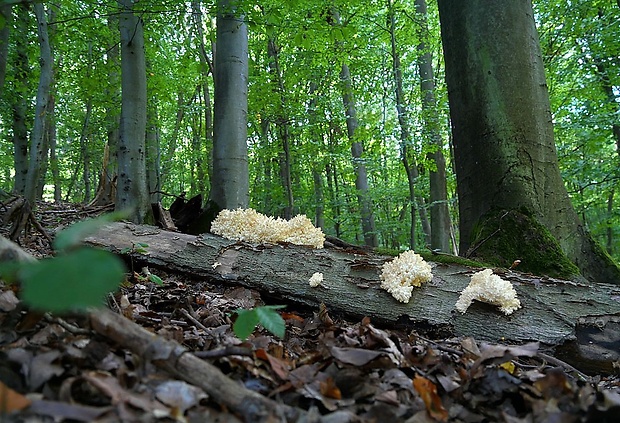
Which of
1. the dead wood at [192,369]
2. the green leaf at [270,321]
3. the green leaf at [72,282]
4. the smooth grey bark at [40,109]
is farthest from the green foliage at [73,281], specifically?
the smooth grey bark at [40,109]

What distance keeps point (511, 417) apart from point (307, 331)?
1508 millimetres

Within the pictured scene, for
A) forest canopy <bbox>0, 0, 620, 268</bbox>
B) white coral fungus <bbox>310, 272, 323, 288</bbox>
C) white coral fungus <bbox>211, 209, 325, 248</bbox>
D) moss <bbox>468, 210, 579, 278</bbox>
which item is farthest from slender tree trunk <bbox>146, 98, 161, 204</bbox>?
moss <bbox>468, 210, 579, 278</bbox>

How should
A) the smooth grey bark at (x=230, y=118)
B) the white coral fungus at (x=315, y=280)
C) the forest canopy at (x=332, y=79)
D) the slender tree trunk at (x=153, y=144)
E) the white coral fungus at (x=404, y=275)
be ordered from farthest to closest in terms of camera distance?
the slender tree trunk at (x=153, y=144), the forest canopy at (x=332, y=79), the smooth grey bark at (x=230, y=118), the white coral fungus at (x=315, y=280), the white coral fungus at (x=404, y=275)

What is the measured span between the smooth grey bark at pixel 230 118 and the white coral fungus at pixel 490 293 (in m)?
3.73

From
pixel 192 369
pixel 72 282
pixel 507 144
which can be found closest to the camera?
pixel 72 282

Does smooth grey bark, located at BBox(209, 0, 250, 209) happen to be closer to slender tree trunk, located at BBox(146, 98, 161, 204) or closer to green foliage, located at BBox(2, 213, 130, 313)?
green foliage, located at BBox(2, 213, 130, 313)

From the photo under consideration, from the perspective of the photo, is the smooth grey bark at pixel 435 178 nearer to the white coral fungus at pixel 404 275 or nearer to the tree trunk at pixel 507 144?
the tree trunk at pixel 507 144

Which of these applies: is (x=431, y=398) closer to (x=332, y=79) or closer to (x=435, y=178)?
(x=435, y=178)

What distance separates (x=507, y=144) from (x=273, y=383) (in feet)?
12.0

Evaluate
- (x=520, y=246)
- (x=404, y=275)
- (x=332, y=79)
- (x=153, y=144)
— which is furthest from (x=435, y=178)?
(x=153, y=144)

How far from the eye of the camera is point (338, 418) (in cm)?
122

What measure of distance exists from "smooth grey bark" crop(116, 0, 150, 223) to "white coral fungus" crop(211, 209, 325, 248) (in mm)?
2136

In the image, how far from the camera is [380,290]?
9.65 ft

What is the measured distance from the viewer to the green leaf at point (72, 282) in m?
0.70
